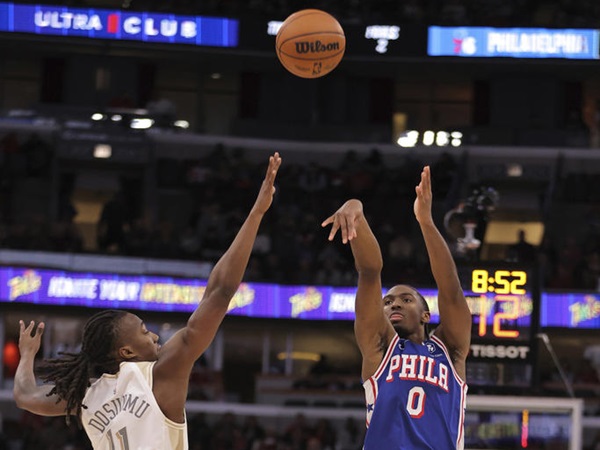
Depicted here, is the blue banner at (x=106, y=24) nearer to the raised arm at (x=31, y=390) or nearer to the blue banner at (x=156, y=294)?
the blue banner at (x=156, y=294)

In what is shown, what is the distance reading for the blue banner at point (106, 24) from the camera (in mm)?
25734

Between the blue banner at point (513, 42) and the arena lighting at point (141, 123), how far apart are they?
20.0ft

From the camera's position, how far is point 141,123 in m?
25.5

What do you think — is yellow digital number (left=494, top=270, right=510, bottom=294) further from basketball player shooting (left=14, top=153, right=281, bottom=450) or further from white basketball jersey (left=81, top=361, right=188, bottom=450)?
white basketball jersey (left=81, top=361, right=188, bottom=450)

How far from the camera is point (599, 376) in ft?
70.6

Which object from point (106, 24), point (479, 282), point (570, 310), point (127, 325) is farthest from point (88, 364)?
point (106, 24)

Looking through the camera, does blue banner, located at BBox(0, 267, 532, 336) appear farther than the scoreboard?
Yes

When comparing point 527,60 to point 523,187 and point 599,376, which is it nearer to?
point 523,187

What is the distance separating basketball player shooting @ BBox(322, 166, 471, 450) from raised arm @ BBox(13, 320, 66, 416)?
1.41 metres

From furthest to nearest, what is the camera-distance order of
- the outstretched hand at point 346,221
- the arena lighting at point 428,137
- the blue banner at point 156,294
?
the arena lighting at point 428,137 → the blue banner at point 156,294 → the outstretched hand at point 346,221

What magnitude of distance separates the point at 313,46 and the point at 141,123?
15925 millimetres

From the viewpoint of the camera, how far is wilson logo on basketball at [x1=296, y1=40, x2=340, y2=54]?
9.95 m

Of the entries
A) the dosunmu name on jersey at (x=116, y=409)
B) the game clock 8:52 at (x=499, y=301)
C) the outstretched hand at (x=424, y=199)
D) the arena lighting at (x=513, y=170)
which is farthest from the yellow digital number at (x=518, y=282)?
the arena lighting at (x=513, y=170)

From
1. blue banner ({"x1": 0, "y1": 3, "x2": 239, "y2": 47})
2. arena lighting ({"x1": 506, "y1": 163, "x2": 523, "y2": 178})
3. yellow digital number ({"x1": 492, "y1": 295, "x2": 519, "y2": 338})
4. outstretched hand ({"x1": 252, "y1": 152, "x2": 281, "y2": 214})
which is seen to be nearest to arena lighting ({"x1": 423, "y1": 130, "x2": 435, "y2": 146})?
arena lighting ({"x1": 506, "y1": 163, "x2": 523, "y2": 178})
